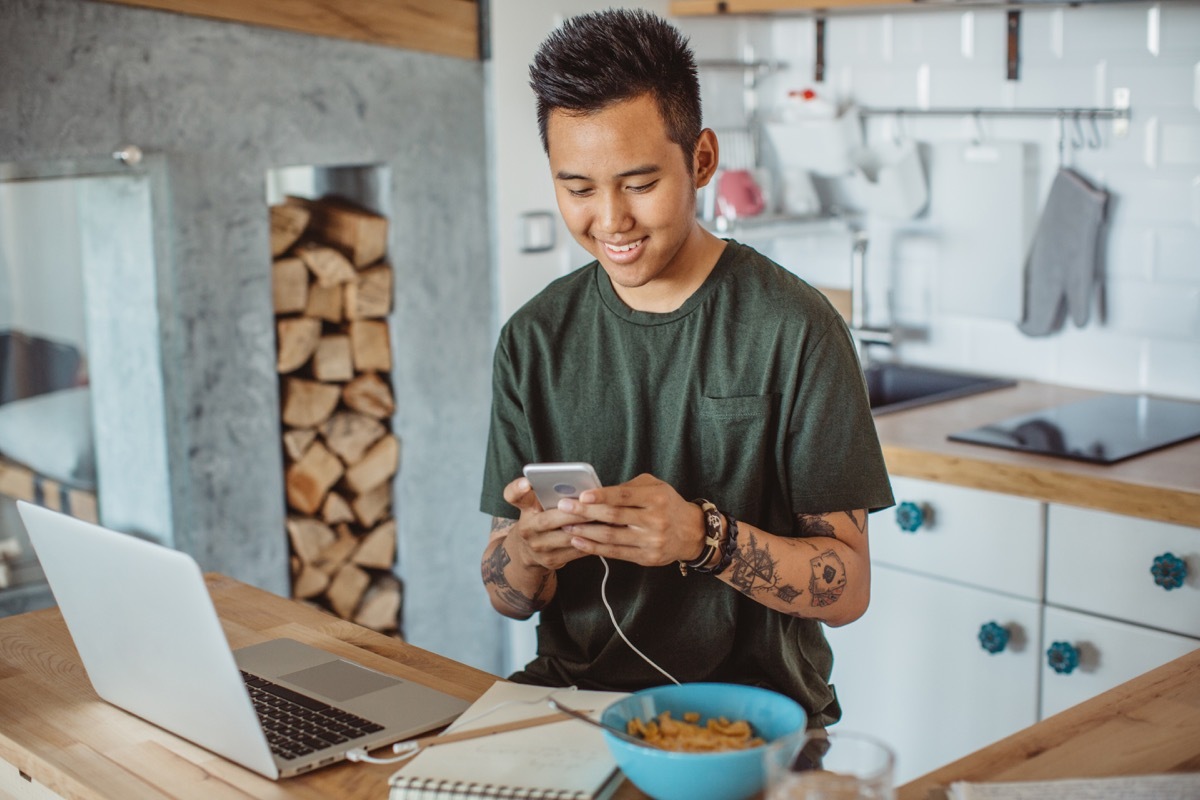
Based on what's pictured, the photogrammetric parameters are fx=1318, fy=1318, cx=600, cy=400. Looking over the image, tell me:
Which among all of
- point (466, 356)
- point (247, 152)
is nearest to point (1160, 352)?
point (466, 356)

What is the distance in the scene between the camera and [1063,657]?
234 cm

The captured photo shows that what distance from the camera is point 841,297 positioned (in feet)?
9.90

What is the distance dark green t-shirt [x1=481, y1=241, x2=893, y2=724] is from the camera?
1601mm

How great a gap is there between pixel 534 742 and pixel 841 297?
1.93m

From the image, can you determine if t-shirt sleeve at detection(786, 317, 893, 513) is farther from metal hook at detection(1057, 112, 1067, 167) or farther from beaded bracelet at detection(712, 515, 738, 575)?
metal hook at detection(1057, 112, 1067, 167)

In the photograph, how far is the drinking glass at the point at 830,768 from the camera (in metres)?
0.97

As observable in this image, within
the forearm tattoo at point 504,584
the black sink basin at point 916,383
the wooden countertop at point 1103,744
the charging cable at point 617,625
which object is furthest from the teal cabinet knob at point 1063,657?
the forearm tattoo at point 504,584

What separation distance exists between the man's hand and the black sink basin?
1.69m

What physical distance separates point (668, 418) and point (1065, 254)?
1.57 m

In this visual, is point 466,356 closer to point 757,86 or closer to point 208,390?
point 208,390

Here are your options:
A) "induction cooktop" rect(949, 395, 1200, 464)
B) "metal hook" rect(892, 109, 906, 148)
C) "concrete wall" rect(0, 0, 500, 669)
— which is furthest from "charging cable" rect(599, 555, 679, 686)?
"metal hook" rect(892, 109, 906, 148)

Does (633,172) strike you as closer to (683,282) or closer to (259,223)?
(683,282)

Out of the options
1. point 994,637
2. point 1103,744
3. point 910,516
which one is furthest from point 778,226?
point 1103,744

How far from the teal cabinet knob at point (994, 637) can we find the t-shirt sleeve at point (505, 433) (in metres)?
1.11
